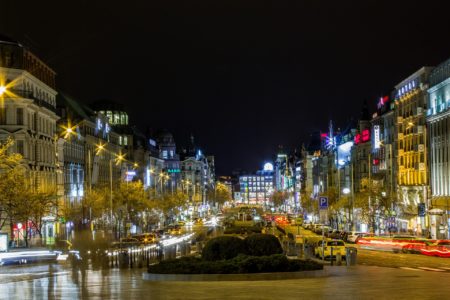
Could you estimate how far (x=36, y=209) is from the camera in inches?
2468

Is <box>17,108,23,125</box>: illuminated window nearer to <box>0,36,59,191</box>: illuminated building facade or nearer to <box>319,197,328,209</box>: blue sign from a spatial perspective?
<box>0,36,59,191</box>: illuminated building facade

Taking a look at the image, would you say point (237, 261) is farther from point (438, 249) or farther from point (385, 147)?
point (385, 147)

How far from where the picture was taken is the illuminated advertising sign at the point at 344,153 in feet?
578

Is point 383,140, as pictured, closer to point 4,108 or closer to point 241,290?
point 4,108

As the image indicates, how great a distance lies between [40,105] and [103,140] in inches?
2039

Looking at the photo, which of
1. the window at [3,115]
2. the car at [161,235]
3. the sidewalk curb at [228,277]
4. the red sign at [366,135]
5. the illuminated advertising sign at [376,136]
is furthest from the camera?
the red sign at [366,135]

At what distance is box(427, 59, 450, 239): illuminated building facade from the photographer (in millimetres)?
92875

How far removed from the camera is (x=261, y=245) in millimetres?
40281

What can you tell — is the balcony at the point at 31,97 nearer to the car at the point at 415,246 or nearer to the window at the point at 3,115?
the window at the point at 3,115

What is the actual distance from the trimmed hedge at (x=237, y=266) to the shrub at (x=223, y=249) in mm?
2303

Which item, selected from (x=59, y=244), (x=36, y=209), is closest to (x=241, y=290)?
(x=36, y=209)

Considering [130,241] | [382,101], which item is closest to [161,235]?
[130,241]

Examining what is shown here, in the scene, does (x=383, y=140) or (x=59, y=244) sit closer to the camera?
(x=59, y=244)

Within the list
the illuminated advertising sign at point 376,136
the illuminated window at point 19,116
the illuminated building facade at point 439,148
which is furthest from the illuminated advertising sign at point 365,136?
the illuminated window at point 19,116
